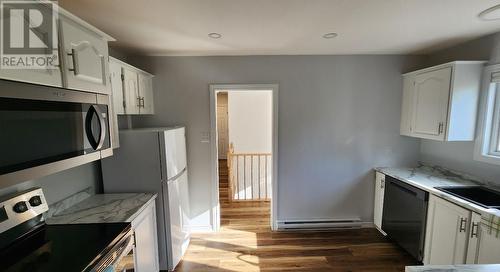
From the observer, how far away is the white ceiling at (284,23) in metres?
1.49

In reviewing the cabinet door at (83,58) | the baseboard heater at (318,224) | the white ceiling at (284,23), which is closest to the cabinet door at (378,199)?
the baseboard heater at (318,224)

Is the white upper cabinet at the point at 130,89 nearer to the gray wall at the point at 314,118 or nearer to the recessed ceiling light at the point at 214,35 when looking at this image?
the gray wall at the point at 314,118

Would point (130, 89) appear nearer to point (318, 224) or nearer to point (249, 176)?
point (249, 176)

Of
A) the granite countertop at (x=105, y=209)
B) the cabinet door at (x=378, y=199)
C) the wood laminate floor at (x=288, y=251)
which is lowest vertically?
the wood laminate floor at (x=288, y=251)

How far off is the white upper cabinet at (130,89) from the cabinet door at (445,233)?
3.11m

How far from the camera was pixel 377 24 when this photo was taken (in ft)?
6.07

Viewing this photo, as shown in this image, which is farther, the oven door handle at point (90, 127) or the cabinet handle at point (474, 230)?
the cabinet handle at point (474, 230)

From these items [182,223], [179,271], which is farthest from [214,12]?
[179,271]

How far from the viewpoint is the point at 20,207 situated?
4.16ft

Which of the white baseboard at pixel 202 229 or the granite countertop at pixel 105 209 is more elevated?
the granite countertop at pixel 105 209

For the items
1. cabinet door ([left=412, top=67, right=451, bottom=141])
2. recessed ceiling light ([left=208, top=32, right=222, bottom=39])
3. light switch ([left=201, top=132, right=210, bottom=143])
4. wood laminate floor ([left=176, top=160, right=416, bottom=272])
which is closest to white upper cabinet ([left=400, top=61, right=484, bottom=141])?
cabinet door ([left=412, top=67, right=451, bottom=141])

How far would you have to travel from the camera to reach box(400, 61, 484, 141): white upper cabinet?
2.13 metres

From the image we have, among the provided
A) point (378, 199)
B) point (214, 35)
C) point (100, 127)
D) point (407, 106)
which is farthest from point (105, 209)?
point (407, 106)

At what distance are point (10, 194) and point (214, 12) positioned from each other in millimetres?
1730
